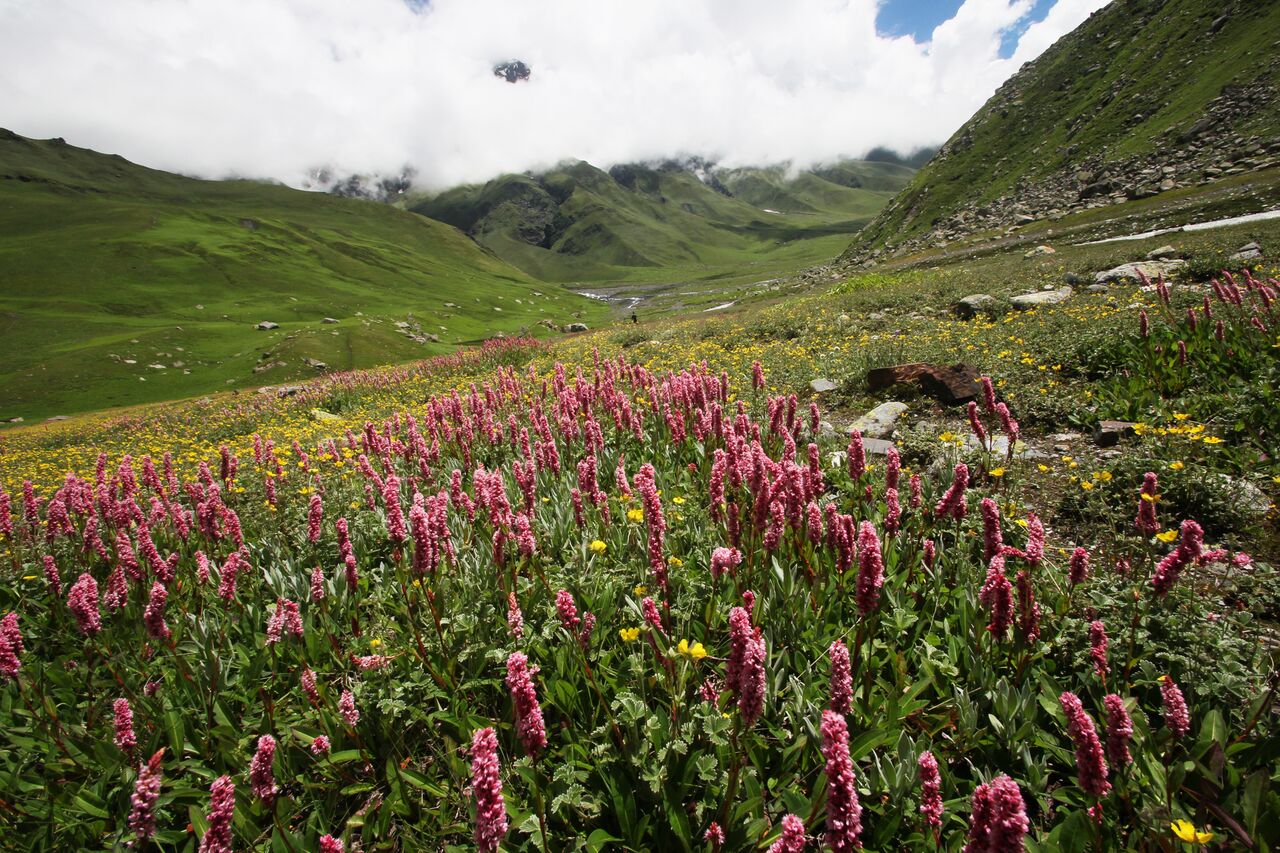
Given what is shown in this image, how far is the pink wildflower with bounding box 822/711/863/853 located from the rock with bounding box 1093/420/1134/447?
6.65 m

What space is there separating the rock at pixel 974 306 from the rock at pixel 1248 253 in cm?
567

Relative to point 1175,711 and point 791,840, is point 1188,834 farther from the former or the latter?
point 791,840

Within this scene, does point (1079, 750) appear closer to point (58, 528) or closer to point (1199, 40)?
point (58, 528)

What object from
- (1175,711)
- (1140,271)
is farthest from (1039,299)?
(1175,711)

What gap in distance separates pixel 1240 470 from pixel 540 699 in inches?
256

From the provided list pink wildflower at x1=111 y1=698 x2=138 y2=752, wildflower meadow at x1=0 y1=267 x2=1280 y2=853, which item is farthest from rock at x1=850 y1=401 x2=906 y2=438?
pink wildflower at x1=111 y1=698 x2=138 y2=752

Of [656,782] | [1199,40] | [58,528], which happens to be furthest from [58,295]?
[1199,40]

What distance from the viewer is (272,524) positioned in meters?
6.34

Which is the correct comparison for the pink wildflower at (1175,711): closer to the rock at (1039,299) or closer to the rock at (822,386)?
the rock at (822,386)

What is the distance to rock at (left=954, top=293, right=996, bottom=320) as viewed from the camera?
1454cm

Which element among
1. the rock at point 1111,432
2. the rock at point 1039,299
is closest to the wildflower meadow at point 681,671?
the rock at point 1111,432

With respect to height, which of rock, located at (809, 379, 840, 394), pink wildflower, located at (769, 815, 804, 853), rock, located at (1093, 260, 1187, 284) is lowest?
pink wildflower, located at (769, 815, 804, 853)

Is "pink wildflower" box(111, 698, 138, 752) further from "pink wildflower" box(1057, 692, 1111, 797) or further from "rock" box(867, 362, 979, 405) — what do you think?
"rock" box(867, 362, 979, 405)

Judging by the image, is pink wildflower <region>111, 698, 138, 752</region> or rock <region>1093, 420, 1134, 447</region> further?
rock <region>1093, 420, 1134, 447</region>
